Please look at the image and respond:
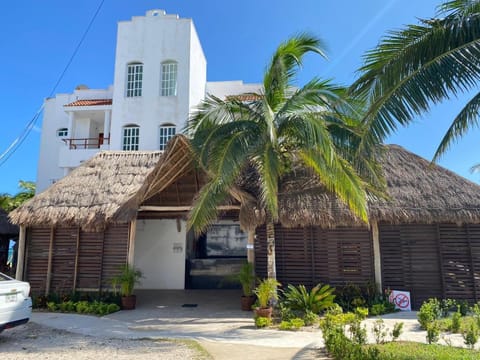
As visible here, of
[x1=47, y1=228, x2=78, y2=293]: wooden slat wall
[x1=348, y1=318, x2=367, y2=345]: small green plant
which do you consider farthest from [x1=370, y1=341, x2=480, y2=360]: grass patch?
[x1=47, y1=228, x2=78, y2=293]: wooden slat wall

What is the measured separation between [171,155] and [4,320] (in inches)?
196

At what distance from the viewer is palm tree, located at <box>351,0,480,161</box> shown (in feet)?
17.0

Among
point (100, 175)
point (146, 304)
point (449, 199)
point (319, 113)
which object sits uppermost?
point (319, 113)

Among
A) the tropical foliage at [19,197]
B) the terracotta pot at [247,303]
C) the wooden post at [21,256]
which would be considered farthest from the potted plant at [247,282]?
the tropical foliage at [19,197]

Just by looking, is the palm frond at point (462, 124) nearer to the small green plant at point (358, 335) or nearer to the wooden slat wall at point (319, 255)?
the small green plant at point (358, 335)

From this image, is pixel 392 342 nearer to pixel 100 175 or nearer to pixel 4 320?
pixel 4 320

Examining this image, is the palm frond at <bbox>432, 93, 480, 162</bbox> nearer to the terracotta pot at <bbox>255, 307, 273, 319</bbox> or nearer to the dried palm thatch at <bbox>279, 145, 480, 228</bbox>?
the dried palm thatch at <bbox>279, 145, 480, 228</bbox>

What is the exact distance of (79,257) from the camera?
1135 cm

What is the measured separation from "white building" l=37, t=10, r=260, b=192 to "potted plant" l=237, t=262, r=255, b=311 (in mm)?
9989

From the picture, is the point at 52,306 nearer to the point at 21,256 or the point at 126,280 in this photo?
the point at 126,280

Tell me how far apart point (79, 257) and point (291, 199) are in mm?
6844

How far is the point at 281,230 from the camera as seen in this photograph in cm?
1105

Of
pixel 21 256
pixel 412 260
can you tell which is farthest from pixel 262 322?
pixel 21 256

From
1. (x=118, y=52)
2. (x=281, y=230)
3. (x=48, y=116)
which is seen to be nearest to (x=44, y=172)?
(x=48, y=116)
